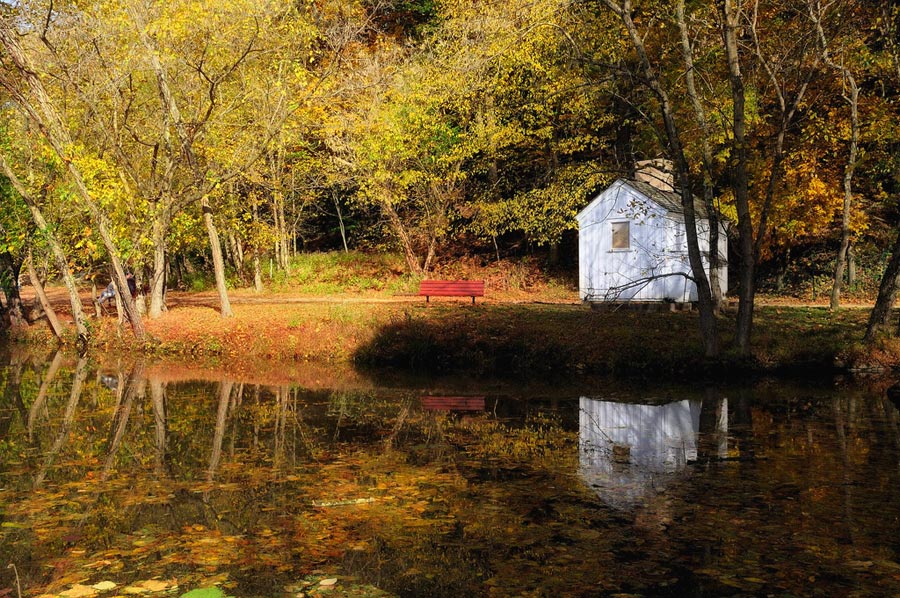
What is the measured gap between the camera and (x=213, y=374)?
66.0 ft

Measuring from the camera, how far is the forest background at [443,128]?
19.1m

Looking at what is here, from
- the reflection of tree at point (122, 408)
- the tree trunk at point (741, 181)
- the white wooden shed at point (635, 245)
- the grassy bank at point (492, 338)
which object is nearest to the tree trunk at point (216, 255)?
the grassy bank at point (492, 338)

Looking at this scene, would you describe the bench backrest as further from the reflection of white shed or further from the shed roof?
the reflection of white shed

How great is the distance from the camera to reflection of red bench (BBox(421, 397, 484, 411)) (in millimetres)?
15406

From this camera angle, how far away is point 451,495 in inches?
367

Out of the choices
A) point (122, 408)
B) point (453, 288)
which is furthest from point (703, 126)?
point (122, 408)

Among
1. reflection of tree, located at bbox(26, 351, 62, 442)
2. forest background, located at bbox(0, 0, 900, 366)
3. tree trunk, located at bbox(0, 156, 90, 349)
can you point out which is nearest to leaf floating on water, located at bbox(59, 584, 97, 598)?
reflection of tree, located at bbox(26, 351, 62, 442)

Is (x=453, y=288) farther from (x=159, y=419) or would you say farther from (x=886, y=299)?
(x=159, y=419)

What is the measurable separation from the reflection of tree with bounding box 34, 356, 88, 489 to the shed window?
613 inches

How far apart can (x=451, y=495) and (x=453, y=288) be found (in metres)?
18.1

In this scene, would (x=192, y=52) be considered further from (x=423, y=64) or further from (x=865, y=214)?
(x=865, y=214)

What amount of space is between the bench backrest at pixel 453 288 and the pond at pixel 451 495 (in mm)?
10656

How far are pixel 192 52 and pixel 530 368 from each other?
11.7m

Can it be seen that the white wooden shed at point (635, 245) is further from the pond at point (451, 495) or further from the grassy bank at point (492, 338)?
the pond at point (451, 495)
